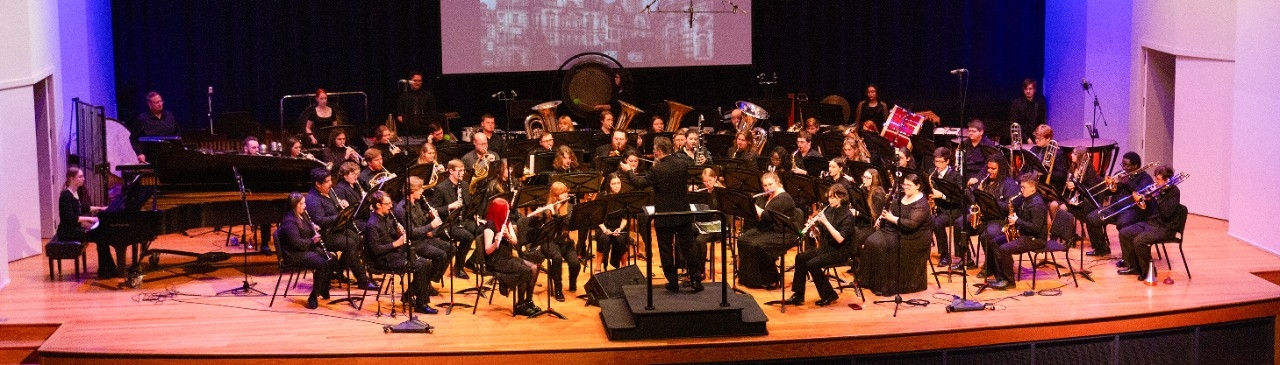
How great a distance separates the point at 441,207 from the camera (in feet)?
35.9

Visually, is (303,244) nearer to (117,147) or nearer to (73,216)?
(73,216)

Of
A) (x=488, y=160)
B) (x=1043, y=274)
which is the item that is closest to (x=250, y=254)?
(x=488, y=160)

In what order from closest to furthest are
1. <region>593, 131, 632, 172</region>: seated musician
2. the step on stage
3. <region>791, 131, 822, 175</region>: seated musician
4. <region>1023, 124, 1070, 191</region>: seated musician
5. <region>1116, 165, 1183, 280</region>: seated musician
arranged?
1. the step on stage
2. <region>1116, 165, 1183, 280</region>: seated musician
3. <region>1023, 124, 1070, 191</region>: seated musician
4. <region>791, 131, 822, 175</region>: seated musician
5. <region>593, 131, 632, 172</region>: seated musician

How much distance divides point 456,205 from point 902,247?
148 inches

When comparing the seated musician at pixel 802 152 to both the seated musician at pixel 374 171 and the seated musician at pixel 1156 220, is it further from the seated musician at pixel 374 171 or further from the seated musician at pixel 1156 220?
the seated musician at pixel 374 171

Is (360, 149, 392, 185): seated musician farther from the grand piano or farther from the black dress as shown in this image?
the black dress

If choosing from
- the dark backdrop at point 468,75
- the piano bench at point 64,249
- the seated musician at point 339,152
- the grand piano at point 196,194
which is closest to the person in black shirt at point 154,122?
the dark backdrop at point 468,75

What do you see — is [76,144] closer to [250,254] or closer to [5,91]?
[5,91]

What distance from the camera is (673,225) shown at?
33.2 feet

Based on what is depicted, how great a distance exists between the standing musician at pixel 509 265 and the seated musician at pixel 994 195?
3.70 m

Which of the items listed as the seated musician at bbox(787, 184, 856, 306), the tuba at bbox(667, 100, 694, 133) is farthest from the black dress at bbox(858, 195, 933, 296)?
the tuba at bbox(667, 100, 694, 133)

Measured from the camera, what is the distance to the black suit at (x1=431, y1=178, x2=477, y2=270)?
10.8 m

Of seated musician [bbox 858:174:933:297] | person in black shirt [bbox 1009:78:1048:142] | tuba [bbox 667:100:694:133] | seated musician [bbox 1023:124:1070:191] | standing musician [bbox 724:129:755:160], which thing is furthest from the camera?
person in black shirt [bbox 1009:78:1048:142]

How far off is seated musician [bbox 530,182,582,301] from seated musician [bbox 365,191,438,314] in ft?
3.11
